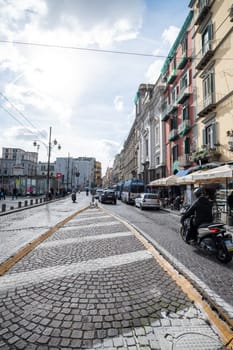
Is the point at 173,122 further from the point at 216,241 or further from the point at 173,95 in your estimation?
the point at 216,241

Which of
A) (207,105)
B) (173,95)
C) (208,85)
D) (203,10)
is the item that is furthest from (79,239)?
(173,95)

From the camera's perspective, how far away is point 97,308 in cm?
288

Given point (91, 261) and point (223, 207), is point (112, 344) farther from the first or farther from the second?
point (223, 207)

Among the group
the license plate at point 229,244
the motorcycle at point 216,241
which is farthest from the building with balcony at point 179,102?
the license plate at point 229,244

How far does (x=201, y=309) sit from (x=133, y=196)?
2218 centimetres

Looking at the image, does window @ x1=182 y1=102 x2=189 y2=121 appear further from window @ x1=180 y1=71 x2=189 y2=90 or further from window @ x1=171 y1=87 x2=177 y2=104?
window @ x1=171 y1=87 x2=177 y2=104

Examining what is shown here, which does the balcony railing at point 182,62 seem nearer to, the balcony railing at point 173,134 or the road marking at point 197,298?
the balcony railing at point 173,134

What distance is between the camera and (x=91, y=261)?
15.7ft

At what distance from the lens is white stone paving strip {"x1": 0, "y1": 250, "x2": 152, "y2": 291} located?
362 cm

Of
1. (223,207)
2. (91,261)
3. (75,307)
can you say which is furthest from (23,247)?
(223,207)

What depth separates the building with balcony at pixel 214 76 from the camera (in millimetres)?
14594

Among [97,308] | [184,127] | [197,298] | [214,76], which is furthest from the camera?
[184,127]

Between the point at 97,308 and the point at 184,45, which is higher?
the point at 184,45

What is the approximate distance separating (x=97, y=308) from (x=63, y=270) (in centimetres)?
156
